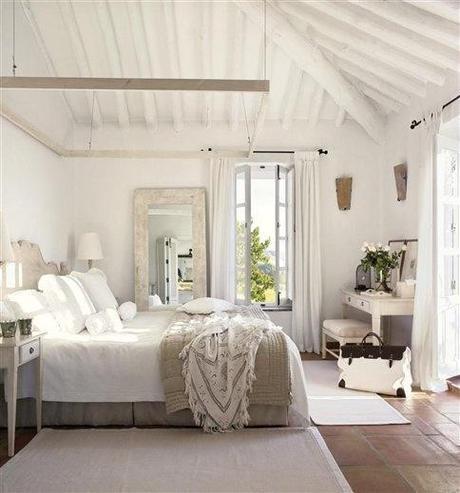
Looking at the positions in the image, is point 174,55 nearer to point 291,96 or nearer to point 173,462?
point 291,96

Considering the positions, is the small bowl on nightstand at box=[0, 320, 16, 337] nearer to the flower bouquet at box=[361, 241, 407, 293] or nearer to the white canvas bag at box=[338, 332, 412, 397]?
the white canvas bag at box=[338, 332, 412, 397]

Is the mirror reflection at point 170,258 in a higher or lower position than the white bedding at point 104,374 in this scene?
higher

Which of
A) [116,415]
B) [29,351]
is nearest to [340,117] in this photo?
[116,415]

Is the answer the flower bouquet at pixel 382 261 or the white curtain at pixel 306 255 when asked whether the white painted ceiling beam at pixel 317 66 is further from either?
the flower bouquet at pixel 382 261

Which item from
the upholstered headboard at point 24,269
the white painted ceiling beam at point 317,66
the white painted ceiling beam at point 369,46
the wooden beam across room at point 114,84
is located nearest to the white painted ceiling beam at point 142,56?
the white painted ceiling beam at point 317,66

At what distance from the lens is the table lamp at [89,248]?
6.13 m

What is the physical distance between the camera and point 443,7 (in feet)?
11.4

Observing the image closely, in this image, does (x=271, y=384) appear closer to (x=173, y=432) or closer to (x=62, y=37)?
(x=173, y=432)

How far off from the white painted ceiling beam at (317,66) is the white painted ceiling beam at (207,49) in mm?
405

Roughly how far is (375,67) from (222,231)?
267 centimetres

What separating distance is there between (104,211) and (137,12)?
2539 mm

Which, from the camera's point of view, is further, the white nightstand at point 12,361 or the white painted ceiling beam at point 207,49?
the white painted ceiling beam at point 207,49

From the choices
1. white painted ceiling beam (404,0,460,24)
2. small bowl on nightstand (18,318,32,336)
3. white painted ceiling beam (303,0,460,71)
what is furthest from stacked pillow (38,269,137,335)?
white painted ceiling beam (404,0,460,24)

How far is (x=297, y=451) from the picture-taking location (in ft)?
10.5
